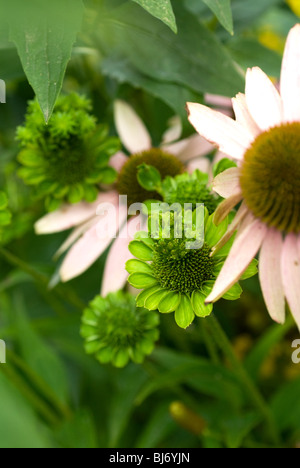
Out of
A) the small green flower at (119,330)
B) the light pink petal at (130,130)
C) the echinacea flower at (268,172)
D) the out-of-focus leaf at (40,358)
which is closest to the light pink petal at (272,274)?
the echinacea flower at (268,172)

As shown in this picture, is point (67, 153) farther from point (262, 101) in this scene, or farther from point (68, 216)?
point (262, 101)

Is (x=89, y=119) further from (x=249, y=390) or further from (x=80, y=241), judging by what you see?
(x=249, y=390)

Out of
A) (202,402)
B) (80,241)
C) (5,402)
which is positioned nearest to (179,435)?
(202,402)

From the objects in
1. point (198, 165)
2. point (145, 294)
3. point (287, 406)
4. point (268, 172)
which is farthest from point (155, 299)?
point (287, 406)

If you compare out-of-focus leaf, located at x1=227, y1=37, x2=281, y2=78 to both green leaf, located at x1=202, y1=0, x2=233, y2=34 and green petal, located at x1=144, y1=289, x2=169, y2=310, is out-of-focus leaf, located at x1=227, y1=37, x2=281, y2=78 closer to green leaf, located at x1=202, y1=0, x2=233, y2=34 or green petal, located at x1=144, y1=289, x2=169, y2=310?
green leaf, located at x1=202, y1=0, x2=233, y2=34

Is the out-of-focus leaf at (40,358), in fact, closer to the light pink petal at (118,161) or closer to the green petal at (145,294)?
the light pink petal at (118,161)
